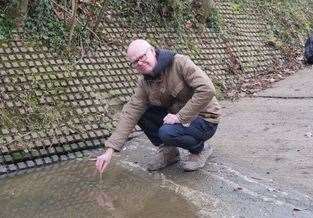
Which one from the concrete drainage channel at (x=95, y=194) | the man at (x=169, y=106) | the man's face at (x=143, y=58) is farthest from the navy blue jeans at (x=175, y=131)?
the man's face at (x=143, y=58)

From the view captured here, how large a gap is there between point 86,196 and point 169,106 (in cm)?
111

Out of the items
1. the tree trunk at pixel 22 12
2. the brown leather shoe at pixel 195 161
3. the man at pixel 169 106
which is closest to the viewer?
the man at pixel 169 106

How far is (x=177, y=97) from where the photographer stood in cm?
488

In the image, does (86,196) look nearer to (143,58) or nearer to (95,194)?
(95,194)

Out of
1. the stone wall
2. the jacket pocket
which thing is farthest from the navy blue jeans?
the stone wall

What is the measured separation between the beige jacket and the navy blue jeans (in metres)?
0.07

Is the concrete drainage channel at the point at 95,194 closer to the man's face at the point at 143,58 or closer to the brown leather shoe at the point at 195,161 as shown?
the brown leather shoe at the point at 195,161

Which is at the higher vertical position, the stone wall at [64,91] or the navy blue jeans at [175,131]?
the navy blue jeans at [175,131]

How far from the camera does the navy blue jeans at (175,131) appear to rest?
4.77 metres

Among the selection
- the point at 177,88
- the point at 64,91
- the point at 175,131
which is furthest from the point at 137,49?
the point at 64,91

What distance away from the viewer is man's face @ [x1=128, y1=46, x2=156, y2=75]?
448 centimetres

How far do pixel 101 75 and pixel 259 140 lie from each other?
2.15 meters

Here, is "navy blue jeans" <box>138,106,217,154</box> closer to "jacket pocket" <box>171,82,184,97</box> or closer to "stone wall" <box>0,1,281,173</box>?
"jacket pocket" <box>171,82,184,97</box>

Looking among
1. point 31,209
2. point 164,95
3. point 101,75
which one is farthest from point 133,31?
point 31,209
